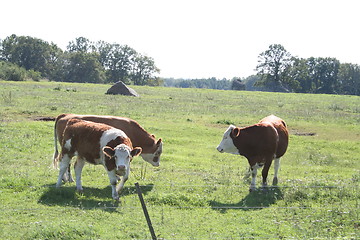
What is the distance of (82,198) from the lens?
11047 millimetres

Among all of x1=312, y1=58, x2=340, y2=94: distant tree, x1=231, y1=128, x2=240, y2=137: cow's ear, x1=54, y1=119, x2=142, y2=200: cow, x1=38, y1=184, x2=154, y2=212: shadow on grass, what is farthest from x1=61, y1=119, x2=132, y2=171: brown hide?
x1=312, y1=58, x2=340, y2=94: distant tree

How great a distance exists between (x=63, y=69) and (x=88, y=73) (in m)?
6.53

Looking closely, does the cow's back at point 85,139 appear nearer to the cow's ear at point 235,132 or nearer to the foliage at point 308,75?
the cow's ear at point 235,132

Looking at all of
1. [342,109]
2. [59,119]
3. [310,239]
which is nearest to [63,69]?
[342,109]

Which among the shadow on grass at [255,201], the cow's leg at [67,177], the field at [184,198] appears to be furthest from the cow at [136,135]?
the shadow on grass at [255,201]

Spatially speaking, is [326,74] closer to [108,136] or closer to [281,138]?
[281,138]

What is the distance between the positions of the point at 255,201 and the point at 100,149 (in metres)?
4.51

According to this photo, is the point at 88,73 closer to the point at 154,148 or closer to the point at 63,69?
the point at 63,69

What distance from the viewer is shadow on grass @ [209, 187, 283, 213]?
36.1ft

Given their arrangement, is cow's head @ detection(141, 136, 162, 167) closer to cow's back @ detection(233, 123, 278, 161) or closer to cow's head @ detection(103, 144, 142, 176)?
cow's back @ detection(233, 123, 278, 161)

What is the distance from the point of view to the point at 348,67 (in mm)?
126938

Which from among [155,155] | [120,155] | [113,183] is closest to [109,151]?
[120,155]

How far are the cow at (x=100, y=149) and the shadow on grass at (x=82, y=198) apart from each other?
28 centimetres

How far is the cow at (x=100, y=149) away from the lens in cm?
1075
